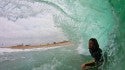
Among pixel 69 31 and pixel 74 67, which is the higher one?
pixel 69 31

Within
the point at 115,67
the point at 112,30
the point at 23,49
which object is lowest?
the point at 23,49

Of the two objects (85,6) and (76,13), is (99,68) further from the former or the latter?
(76,13)

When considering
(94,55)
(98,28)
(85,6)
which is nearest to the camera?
(94,55)

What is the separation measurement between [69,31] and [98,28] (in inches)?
101

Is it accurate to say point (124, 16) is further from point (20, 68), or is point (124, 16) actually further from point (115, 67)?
point (20, 68)

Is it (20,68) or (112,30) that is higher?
(112,30)

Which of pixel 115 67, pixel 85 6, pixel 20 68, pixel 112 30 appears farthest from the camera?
pixel 20 68

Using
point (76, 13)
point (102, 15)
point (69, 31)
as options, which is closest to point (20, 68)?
point (69, 31)

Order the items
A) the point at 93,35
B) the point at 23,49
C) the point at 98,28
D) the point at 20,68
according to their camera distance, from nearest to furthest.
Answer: the point at 98,28 → the point at 93,35 → the point at 20,68 → the point at 23,49

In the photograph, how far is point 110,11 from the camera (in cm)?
1138

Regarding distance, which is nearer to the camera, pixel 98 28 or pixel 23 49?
pixel 98 28

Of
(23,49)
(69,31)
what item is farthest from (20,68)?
(23,49)

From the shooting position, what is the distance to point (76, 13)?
49.1 feet

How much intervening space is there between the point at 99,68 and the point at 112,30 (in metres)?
2.54
